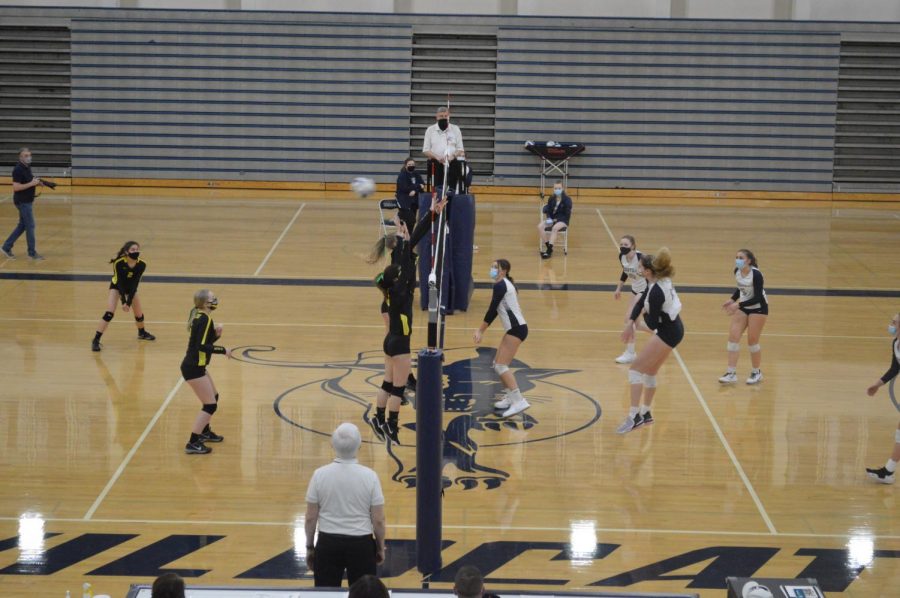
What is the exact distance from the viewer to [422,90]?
2862cm

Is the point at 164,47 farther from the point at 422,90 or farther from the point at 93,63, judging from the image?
the point at 422,90

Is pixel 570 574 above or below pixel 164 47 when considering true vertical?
below

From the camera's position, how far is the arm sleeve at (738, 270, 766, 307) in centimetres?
1295

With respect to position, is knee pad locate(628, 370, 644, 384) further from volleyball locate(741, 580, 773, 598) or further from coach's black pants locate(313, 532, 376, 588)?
volleyball locate(741, 580, 773, 598)

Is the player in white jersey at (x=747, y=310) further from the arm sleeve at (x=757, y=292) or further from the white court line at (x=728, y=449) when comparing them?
the white court line at (x=728, y=449)

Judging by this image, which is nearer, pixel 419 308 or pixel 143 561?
pixel 143 561

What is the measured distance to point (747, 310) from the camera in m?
13.2

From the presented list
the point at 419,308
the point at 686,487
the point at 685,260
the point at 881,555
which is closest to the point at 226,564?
the point at 686,487

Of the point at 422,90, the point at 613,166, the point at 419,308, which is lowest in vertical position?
the point at 419,308

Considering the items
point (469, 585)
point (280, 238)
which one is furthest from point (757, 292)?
point (280, 238)

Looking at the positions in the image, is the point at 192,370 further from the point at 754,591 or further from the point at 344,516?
the point at 754,591

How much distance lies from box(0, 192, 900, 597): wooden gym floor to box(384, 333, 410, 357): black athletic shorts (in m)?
0.92

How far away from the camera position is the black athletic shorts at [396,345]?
11227 mm

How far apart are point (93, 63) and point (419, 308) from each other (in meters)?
15.7
